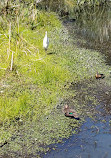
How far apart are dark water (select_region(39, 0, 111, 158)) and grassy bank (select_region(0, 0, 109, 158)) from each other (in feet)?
0.73

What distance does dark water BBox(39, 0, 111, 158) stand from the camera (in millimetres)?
4383

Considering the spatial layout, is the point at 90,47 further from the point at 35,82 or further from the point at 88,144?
the point at 88,144

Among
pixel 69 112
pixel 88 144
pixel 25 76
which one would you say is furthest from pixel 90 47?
pixel 88 144

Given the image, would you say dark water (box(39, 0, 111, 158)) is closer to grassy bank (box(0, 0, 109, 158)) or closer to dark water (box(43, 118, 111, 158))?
dark water (box(43, 118, 111, 158))

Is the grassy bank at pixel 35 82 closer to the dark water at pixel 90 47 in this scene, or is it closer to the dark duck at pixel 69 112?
the dark duck at pixel 69 112

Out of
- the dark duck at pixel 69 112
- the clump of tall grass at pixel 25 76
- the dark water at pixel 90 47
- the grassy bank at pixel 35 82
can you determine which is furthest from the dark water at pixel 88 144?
the clump of tall grass at pixel 25 76

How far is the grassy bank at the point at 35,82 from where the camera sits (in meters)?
4.72

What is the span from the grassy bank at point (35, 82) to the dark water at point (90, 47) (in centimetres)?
22

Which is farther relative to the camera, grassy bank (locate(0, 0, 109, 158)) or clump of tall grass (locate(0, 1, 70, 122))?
clump of tall grass (locate(0, 1, 70, 122))

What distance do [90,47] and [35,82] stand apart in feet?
10.9

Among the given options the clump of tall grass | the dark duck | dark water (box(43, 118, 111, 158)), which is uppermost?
the clump of tall grass

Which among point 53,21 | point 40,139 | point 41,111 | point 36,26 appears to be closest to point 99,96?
point 41,111

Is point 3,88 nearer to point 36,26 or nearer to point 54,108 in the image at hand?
point 54,108

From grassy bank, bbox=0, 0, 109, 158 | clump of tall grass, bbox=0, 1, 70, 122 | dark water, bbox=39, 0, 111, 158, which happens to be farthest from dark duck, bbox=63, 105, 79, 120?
clump of tall grass, bbox=0, 1, 70, 122
